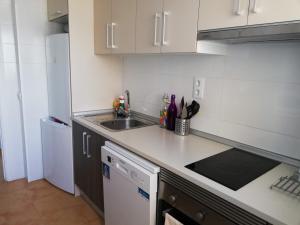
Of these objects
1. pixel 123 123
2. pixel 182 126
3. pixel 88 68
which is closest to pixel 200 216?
pixel 182 126

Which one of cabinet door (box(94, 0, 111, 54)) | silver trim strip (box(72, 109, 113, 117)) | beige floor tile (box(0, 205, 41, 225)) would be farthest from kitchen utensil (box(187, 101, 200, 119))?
beige floor tile (box(0, 205, 41, 225))

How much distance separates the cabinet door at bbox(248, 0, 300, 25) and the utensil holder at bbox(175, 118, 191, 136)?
2.73 feet

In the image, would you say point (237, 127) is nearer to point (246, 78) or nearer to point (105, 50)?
point (246, 78)

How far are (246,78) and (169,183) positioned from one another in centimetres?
77

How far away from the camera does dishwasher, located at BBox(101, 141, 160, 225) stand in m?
1.27

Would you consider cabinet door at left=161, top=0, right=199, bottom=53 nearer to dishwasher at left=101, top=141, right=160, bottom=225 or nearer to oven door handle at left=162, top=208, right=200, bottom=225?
dishwasher at left=101, top=141, right=160, bottom=225

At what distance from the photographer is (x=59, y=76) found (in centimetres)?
222

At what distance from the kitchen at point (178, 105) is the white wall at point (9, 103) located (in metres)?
0.04

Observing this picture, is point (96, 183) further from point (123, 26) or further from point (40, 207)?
point (123, 26)

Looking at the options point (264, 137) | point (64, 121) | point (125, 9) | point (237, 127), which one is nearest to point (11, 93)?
point (64, 121)

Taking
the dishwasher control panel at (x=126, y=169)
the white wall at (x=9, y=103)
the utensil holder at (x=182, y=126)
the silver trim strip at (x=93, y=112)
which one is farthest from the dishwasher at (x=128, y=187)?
→ the white wall at (x=9, y=103)

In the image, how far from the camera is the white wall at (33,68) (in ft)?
7.55

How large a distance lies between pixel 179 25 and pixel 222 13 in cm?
29

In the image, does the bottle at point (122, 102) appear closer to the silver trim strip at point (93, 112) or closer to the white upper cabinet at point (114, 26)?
the silver trim strip at point (93, 112)
